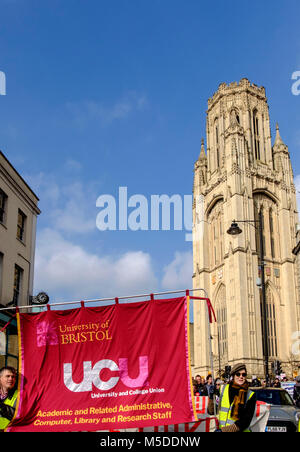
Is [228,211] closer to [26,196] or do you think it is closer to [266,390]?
[26,196]

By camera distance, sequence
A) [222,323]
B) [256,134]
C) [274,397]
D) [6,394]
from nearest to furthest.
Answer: [6,394]
[274,397]
[222,323]
[256,134]

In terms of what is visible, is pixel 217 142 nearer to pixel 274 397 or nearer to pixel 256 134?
pixel 256 134

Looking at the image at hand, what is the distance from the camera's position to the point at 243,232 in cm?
5825

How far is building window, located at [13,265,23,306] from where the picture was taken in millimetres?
21875

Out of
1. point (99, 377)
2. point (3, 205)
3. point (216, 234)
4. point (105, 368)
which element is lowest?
point (99, 377)

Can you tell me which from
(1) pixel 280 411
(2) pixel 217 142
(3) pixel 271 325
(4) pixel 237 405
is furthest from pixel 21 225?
(2) pixel 217 142

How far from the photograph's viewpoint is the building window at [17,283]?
2188 centimetres

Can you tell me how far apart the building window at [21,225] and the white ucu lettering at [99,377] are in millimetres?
16973

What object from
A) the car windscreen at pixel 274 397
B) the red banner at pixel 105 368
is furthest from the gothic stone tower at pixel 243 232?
the red banner at pixel 105 368

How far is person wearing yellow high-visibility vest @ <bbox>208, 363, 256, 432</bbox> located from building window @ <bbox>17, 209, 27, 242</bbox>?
18.6 m

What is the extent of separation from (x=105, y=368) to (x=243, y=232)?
53.4 meters

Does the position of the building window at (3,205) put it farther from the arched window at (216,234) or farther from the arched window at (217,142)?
the arched window at (217,142)

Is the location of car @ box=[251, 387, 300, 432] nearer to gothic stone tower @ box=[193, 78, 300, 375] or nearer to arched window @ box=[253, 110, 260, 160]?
gothic stone tower @ box=[193, 78, 300, 375]

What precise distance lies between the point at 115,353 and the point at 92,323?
56 centimetres
